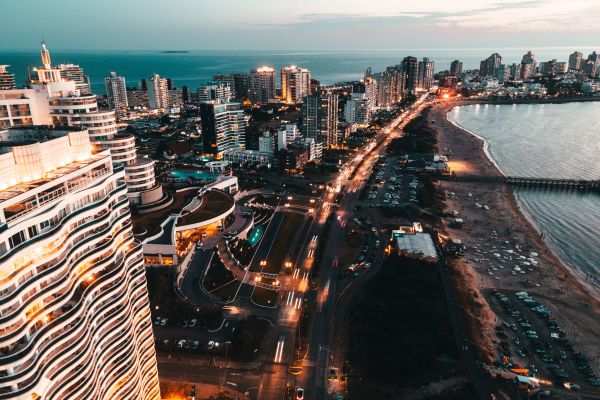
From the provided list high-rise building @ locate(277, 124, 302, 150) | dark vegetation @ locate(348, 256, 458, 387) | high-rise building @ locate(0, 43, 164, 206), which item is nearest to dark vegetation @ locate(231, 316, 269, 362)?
dark vegetation @ locate(348, 256, 458, 387)

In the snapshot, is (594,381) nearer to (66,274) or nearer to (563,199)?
(66,274)

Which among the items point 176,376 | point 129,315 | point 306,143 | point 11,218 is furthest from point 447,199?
point 11,218

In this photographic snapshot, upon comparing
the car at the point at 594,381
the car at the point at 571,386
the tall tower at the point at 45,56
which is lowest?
the car at the point at 594,381

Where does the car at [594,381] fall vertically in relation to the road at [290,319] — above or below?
below

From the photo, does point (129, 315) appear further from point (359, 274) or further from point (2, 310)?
point (359, 274)

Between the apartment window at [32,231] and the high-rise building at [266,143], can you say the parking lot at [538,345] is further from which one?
the high-rise building at [266,143]

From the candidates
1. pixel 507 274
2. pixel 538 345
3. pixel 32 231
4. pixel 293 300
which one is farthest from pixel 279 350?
pixel 507 274

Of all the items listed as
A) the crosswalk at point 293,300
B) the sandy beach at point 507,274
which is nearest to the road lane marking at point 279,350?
the crosswalk at point 293,300
